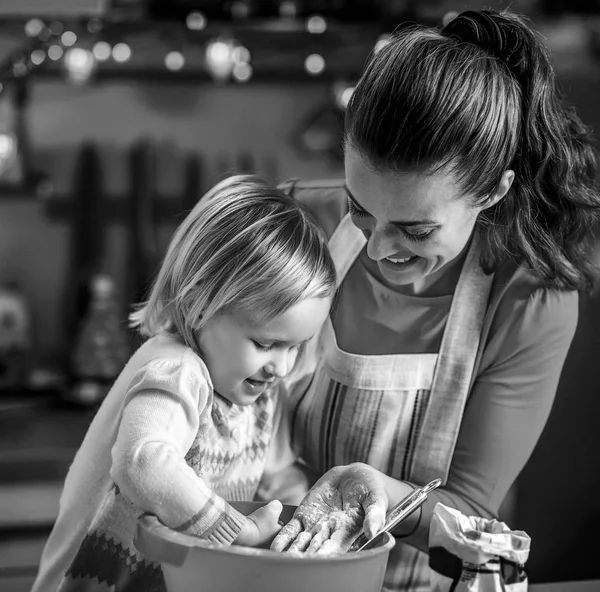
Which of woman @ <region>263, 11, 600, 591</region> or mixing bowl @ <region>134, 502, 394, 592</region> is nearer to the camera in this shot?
mixing bowl @ <region>134, 502, 394, 592</region>

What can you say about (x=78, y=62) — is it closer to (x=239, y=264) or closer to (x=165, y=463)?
(x=239, y=264)

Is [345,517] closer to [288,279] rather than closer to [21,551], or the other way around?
[288,279]

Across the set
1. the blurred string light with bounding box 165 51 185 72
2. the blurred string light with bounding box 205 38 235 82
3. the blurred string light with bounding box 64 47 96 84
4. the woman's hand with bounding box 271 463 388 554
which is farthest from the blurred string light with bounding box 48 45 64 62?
the woman's hand with bounding box 271 463 388 554

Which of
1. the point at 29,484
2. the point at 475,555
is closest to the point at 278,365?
the point at 475,555

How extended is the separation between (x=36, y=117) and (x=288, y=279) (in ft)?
6.78

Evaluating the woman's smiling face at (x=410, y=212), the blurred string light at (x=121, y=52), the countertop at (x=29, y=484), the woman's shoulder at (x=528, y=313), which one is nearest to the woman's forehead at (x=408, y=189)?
the woman's smiling face at (x=410, y=212)

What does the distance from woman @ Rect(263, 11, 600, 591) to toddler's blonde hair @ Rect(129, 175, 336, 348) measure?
8 cm

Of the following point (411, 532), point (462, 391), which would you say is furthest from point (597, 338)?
point (411, 532)

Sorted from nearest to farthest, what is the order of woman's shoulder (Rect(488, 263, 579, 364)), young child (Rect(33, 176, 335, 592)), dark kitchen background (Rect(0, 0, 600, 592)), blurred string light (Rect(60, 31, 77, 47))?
young child (Rect(33, 176, 335, 592)), woman's shoulder (Rect(488, 263, 579, 364)), blurred string light (Rect(60, 31, 77, 47)), dark kitchen background (Rect(0, 0, 600, 592))

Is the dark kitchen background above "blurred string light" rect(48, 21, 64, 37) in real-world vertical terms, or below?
below

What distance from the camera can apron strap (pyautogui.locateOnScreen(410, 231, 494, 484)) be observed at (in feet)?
4.00

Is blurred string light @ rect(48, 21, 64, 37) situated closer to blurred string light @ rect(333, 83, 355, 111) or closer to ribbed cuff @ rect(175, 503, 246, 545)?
blurred string light @ rect(333, 83, 355, 111)

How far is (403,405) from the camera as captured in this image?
4.11 feet

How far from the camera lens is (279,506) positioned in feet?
3.03
